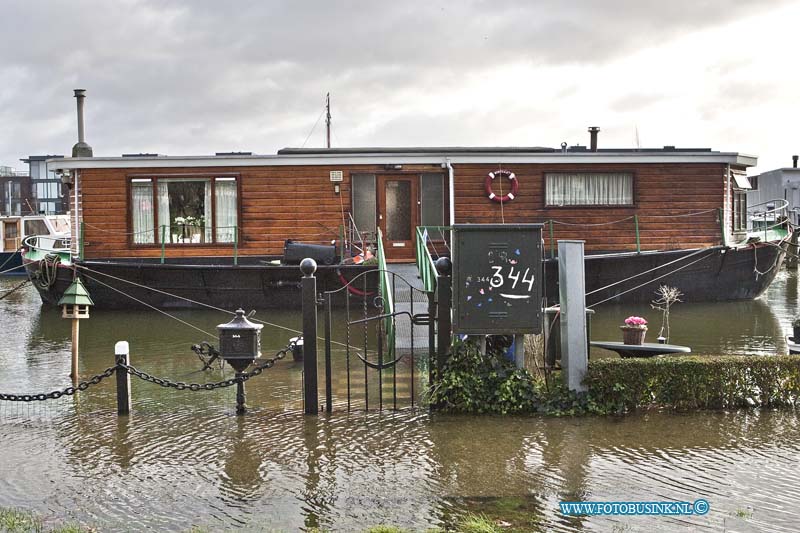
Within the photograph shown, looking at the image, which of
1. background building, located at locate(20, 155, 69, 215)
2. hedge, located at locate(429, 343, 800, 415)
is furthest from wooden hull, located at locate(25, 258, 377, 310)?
background building, located at locate(20, 155, 69, 215)

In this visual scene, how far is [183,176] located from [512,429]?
13.1m

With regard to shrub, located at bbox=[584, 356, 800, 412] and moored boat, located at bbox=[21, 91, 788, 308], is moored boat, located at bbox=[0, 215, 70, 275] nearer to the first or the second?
moored boat, located at bbox=[21, 91, 788, 308]

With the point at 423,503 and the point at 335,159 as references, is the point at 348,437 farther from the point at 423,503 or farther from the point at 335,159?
the point at 335,159

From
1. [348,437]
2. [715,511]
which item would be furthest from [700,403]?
[348,437]

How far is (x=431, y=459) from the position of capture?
661cm

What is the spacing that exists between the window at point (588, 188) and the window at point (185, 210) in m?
7.02

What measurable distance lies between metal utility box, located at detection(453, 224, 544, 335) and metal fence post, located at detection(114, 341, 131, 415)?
125 inches

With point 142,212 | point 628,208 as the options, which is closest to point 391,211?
point 628,208

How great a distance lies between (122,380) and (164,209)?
11032 millimetres

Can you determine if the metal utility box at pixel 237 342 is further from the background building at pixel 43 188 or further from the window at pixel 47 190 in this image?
the window at pixel 47 190

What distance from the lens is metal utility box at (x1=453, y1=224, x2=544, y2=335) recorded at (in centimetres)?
762

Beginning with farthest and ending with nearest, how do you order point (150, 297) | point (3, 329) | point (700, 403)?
point (150, 297)
point (3, 329)
point (700, 403)

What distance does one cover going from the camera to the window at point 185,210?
18.7m

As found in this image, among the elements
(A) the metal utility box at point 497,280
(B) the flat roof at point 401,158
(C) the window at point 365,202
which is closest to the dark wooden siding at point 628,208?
(B) the flat roof at point 401,158
